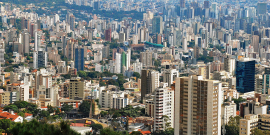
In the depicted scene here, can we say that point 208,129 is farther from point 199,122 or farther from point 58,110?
point 58,110

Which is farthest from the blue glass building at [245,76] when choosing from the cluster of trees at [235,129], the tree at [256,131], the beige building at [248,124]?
the tree at [256,131]

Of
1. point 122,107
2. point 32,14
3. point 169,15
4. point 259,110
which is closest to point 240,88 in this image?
point 122,107

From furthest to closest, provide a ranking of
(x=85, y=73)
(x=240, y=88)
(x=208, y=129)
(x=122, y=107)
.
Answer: (x=85, y=73) → (x=240, y=88) → (x=122, y=107) → (x=208, y=129)

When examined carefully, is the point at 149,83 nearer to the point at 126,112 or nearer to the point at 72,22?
the point at 126,112

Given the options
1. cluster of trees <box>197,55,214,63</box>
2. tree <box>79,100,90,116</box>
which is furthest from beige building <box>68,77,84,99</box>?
cluster of trees <box>197,55,214,63</box>

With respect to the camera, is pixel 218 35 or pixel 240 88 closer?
pixel 240 88

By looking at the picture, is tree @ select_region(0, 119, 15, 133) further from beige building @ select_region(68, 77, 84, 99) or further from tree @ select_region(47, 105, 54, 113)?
beige building @ select_region(68, 77, 84, 99)

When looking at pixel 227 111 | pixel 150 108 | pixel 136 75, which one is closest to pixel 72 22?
pixel 136 75
